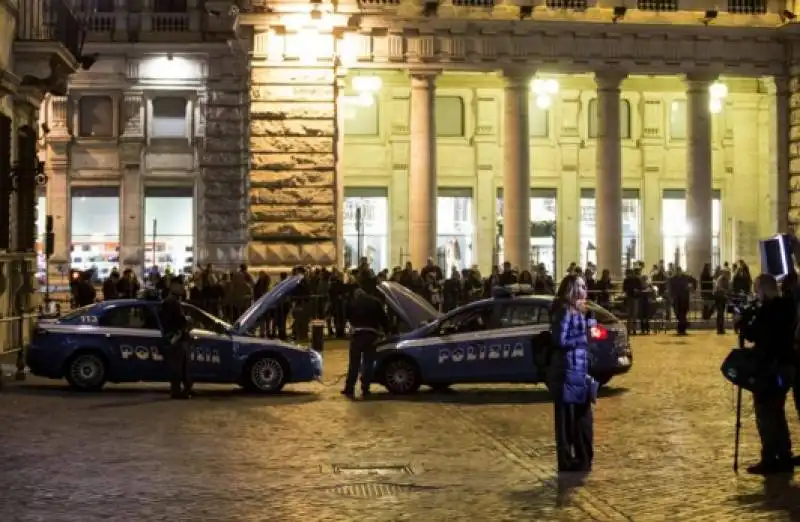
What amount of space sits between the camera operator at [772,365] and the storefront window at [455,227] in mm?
30918

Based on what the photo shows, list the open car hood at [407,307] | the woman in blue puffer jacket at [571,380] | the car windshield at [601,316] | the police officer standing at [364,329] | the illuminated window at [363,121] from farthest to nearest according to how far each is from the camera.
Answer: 1. the illuminated window at [363,121]
2. the open car hood at [407,307]
3. the car windshield at [601,316]
4. the police officer standing at [364,329]
5. the woman in blue puffer jacket at [571,380]

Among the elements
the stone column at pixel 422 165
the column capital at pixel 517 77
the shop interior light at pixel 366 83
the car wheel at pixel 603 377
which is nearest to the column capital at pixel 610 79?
the column capital at pixel 517 77

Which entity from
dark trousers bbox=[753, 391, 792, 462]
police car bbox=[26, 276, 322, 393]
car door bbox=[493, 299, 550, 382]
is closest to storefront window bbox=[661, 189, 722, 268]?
car door bbox=[493, 299, 550, 382]

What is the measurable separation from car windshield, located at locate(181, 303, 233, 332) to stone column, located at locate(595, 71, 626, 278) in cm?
1960

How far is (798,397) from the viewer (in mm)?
11898

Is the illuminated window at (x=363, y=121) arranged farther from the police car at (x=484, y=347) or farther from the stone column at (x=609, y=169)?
the police car at (x=484, y=347)

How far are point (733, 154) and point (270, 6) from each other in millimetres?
18468

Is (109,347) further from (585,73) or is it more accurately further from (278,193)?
(585,73)

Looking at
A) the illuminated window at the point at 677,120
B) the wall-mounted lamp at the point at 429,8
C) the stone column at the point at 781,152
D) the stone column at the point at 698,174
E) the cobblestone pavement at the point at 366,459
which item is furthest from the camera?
the illuminated window at the point at 677,120

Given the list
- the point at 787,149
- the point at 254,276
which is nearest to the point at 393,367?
the point at 254,276

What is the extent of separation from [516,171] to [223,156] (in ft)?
37.8

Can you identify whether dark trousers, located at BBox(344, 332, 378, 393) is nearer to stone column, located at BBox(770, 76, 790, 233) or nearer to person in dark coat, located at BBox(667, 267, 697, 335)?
person in dark coat, located at BBox(667, 267, 697, 335)

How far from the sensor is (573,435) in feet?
39.3

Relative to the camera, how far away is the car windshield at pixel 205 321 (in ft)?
64.5
